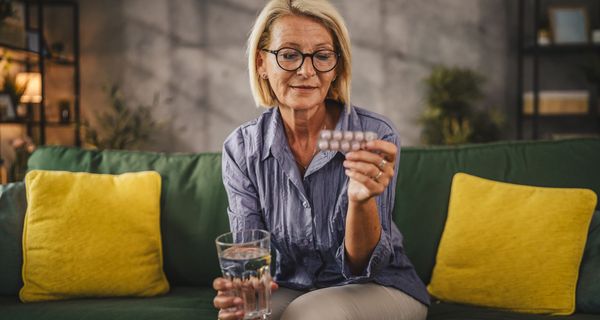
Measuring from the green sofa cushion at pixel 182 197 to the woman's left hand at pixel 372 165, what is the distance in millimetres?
832

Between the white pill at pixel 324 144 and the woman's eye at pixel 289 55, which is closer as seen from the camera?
the white pill at pixel 324 144

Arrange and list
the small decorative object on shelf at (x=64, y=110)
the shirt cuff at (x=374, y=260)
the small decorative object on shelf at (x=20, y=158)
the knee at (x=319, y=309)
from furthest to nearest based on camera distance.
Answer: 1. the small decorative object on shelf at (x=64, y=110)
2. the small decorative object on shelf at (x=20, y=158)
3. the shirt cuff at (x=374, y=260)
4. the knee at (x=319, y=309)

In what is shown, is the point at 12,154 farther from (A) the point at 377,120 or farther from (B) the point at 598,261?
(B) the point at 598,261

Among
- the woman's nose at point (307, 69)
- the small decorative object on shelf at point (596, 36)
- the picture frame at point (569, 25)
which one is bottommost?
the woman's nose at point (307, 69)

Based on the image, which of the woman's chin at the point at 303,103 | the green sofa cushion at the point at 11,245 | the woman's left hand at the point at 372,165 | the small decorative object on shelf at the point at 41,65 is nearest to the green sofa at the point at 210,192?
the green sofa cushion at the point at 11,245

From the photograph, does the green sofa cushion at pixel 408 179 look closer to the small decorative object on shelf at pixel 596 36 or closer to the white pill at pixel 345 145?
the white pill at pixel 345 145

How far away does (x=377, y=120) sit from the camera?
1402 mm

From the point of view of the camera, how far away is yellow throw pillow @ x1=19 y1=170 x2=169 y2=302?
61.8 inches

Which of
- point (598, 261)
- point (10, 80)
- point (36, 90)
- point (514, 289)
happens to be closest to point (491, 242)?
point (514, 289)

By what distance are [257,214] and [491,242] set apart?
0.68 meters

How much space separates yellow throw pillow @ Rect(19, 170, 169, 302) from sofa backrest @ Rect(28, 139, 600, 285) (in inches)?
3.5

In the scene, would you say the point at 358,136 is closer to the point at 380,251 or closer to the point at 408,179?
the point at 380,251

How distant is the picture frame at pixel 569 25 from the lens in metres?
4.11

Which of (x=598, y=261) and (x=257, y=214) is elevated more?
(x=257, y=214)
